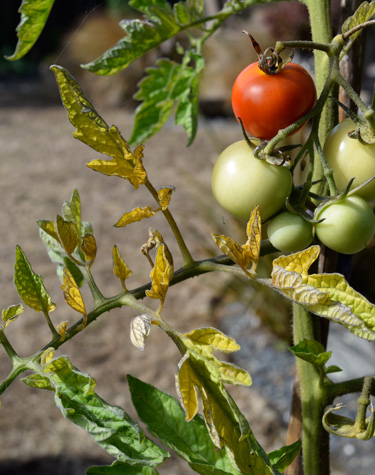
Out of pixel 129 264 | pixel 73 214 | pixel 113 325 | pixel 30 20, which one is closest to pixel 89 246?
pixel 73 214

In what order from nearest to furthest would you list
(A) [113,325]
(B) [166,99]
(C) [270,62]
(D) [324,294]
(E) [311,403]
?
(D) [324,294] < (C) [270,62] < (E) [311,403] < (B) [166,99] < (A) [113,325]

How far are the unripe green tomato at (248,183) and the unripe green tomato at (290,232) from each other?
0.05 feet

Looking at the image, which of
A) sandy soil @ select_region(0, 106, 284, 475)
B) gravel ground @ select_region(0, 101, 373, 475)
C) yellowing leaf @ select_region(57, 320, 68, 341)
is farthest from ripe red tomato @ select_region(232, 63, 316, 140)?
gravel ground @ select_region(0, 101, 373, 475)

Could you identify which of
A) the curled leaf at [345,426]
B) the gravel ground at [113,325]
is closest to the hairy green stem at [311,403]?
the curled leaf at [345,426]

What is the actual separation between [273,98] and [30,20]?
0.88 feet

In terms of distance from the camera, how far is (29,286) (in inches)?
18.2

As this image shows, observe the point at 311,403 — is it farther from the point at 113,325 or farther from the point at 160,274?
the point at 113,325

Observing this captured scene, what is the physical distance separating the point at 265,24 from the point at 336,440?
166 inches

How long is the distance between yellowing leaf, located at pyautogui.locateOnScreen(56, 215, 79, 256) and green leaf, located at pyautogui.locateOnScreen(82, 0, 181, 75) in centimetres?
20

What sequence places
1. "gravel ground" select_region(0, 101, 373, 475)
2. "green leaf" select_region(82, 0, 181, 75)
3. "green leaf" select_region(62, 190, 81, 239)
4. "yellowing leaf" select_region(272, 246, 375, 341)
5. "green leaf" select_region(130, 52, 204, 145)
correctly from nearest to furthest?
"yellowing leaf" select_region(272, 246, 375, 341), "green leaf" select_region(62, 190, 81, 239), "green leaf" select_region(82, 0, 181, 75), "green leaf" select_region(130, 52, 204, 145), "gravel ground" select_region(0, 101, 373, 475)

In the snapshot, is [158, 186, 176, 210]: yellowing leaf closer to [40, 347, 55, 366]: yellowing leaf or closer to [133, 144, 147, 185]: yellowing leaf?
[133, 144, 147, 185]: yellowing leaf

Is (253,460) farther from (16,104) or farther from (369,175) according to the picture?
(16,104)

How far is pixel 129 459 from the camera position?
405mm

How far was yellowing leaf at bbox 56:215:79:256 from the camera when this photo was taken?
0.45 metres
